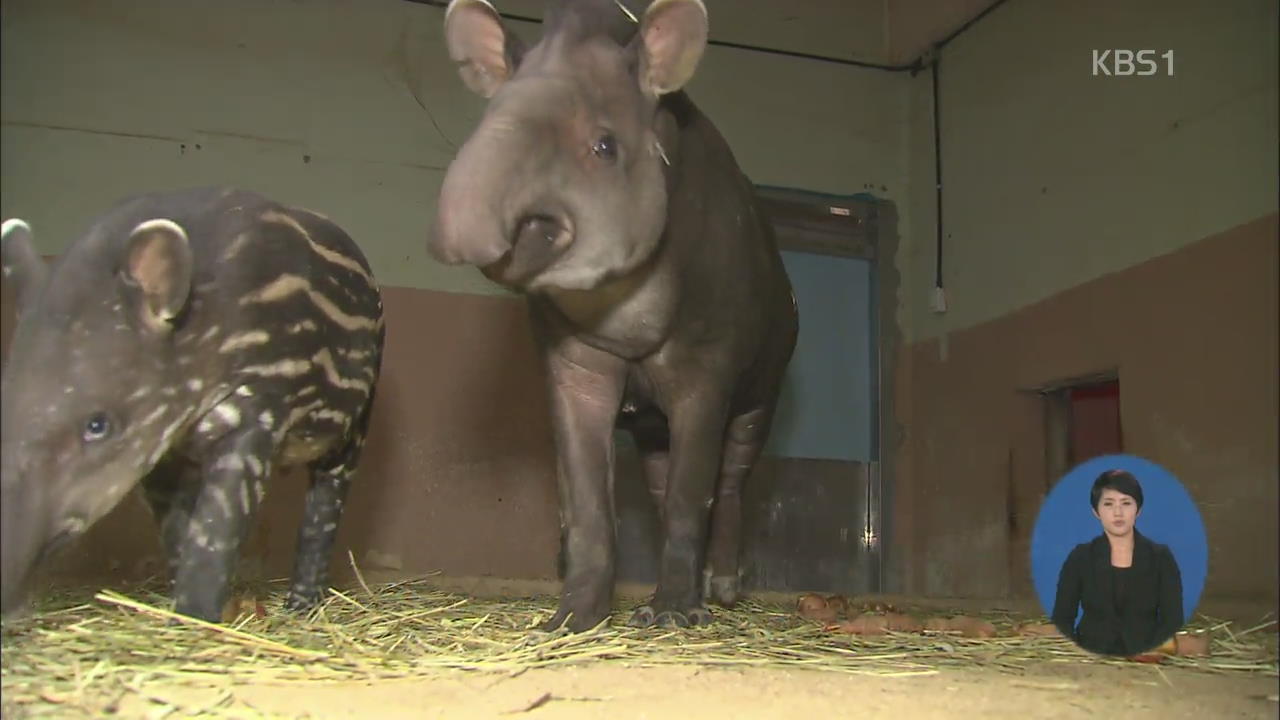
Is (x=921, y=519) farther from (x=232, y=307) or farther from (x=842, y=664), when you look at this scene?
Answer: (x=232, y=307)

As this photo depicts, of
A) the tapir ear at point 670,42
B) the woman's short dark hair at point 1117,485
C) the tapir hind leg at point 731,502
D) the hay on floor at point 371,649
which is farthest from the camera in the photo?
the tapir hind leg at point 731,502

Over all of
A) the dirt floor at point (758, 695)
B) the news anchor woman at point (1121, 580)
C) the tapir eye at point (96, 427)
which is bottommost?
the dirt floor at point (758, 695)

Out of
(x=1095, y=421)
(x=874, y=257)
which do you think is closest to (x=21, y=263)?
(x=1095, y=421)

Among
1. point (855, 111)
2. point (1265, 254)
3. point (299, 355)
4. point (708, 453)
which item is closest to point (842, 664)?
point (708, 453)

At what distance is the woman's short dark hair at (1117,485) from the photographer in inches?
77.9

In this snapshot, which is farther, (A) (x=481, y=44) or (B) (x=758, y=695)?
(A) (x=481, y=44)

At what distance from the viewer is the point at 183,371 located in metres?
2.28

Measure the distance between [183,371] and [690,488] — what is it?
1283 millimetres

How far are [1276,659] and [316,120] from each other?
11.7ft

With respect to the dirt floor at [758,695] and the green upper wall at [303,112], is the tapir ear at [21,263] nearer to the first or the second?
the green upper wall at [303,112]

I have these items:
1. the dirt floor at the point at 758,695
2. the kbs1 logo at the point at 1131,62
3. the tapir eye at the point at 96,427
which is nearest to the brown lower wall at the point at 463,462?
the tapir eye at the point at 96,427

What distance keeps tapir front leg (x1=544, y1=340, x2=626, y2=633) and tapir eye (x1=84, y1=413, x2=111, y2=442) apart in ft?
3.77

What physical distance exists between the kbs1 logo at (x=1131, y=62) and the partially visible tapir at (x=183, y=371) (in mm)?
1800

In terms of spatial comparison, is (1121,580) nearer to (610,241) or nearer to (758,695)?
(758,695)
